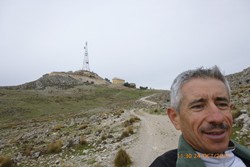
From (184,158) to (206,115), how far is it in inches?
22.3

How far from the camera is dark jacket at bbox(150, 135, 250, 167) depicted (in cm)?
261

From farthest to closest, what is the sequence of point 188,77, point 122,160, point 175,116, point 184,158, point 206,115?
point 122,160
point 175,116
point 188,77
point 206,115
point 184,158

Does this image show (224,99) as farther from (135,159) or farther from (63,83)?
(63,83)

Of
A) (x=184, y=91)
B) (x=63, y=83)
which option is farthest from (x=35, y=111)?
(x=63, y=83)

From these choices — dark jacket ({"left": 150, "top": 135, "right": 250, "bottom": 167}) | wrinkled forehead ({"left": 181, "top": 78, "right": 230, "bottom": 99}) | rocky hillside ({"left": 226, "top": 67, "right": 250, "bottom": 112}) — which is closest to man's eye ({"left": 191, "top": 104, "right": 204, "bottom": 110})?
wrinkled forehead ({"left": 181, "top": 78, "right": 230, "bottom": 99})

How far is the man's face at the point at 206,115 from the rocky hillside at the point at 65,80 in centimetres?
11838

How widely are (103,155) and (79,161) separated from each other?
116 cm

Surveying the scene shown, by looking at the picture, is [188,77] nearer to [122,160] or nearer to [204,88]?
[204,88]

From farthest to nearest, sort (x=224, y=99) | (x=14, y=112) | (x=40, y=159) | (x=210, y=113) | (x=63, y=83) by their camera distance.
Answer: (x=63, y=83), (x=14, y=112), (x=40, y=159), (x=224, y=99), (x=210, y=113)

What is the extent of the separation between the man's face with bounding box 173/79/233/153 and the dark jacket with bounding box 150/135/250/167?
0.14m

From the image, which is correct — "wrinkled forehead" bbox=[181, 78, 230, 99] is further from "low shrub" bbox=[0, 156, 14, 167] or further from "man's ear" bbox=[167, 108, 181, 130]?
"low shrub" bbox=[0, 156, 14, 167]

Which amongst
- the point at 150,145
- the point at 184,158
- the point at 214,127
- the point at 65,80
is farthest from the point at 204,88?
the point at 65,80

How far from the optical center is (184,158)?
2.67 meters

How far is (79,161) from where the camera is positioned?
1120cm
